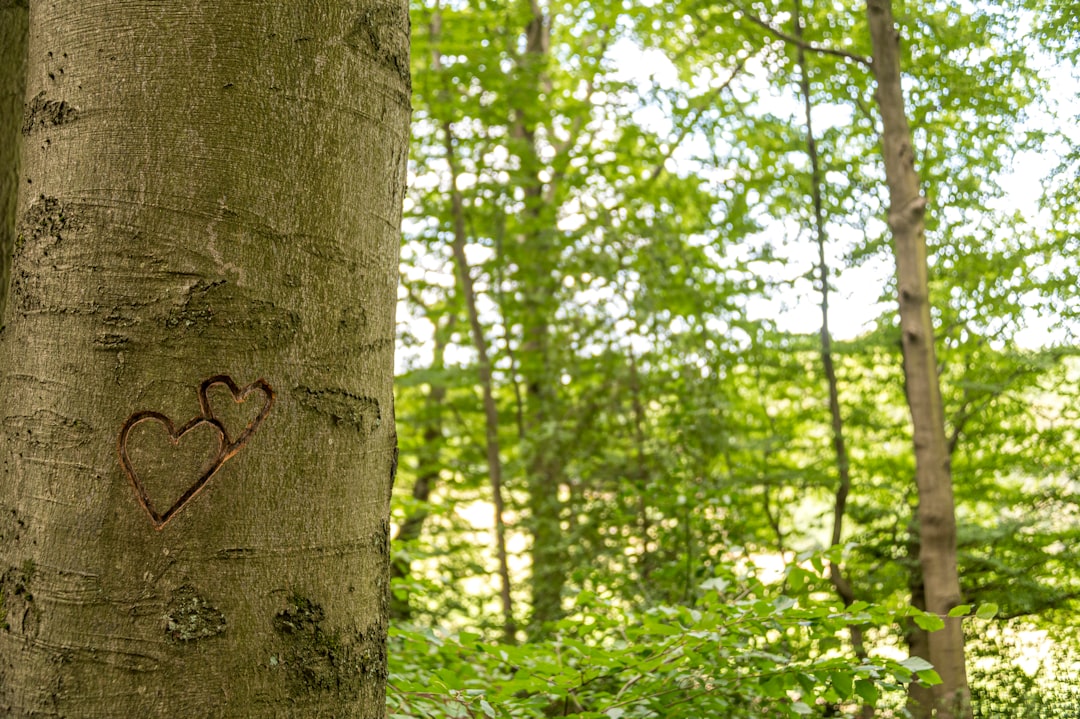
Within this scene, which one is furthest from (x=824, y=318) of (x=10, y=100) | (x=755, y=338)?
(x=10, y=100)

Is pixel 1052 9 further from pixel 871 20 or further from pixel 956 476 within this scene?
pixel 956 476

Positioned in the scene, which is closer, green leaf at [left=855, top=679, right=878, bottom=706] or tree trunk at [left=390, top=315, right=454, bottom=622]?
green leaf at [left=855, top=679, right=878, bottom=706]

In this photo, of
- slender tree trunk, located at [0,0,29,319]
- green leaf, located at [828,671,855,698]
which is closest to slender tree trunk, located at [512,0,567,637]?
green leaf, located at [828,671,855,698]

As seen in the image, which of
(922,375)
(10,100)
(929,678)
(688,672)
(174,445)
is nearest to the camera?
(174,445)

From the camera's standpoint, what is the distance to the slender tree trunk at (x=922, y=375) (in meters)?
3.42

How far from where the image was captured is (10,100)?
166cm

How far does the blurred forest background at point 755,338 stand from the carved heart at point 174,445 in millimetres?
1745

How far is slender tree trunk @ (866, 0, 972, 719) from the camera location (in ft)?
11.2

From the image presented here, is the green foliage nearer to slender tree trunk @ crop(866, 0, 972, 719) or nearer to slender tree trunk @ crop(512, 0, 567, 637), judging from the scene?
slender tree trunk @ crop(866, 0, 972, 719)

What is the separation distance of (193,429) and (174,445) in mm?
27

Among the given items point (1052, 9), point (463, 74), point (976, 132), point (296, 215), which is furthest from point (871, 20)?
point (296, 215)

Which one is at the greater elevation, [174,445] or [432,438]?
[432,438]

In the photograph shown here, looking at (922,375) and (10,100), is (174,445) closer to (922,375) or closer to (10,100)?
(10,100)

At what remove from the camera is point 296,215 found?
1.00 metres
